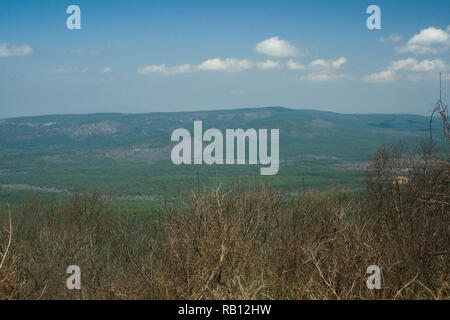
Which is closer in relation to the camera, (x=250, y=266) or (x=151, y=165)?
(x=250, y=266)

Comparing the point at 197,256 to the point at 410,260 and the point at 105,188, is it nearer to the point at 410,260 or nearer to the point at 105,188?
the point at 410,260

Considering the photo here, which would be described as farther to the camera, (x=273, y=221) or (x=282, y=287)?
(x=273, y=221)

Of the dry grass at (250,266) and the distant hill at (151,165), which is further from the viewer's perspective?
the distant hill at (151,165)

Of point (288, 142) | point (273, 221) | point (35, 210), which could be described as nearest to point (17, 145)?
point (288, 142)

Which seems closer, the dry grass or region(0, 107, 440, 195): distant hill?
the dry grass

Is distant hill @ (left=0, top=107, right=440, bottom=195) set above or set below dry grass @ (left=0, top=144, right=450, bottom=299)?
below

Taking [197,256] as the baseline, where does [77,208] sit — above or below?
below

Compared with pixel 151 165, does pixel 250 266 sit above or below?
above

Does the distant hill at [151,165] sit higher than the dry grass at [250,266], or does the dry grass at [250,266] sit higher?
the dry grass at [250,266]

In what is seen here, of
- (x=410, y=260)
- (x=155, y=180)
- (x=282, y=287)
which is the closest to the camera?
(x=282, y=287)
